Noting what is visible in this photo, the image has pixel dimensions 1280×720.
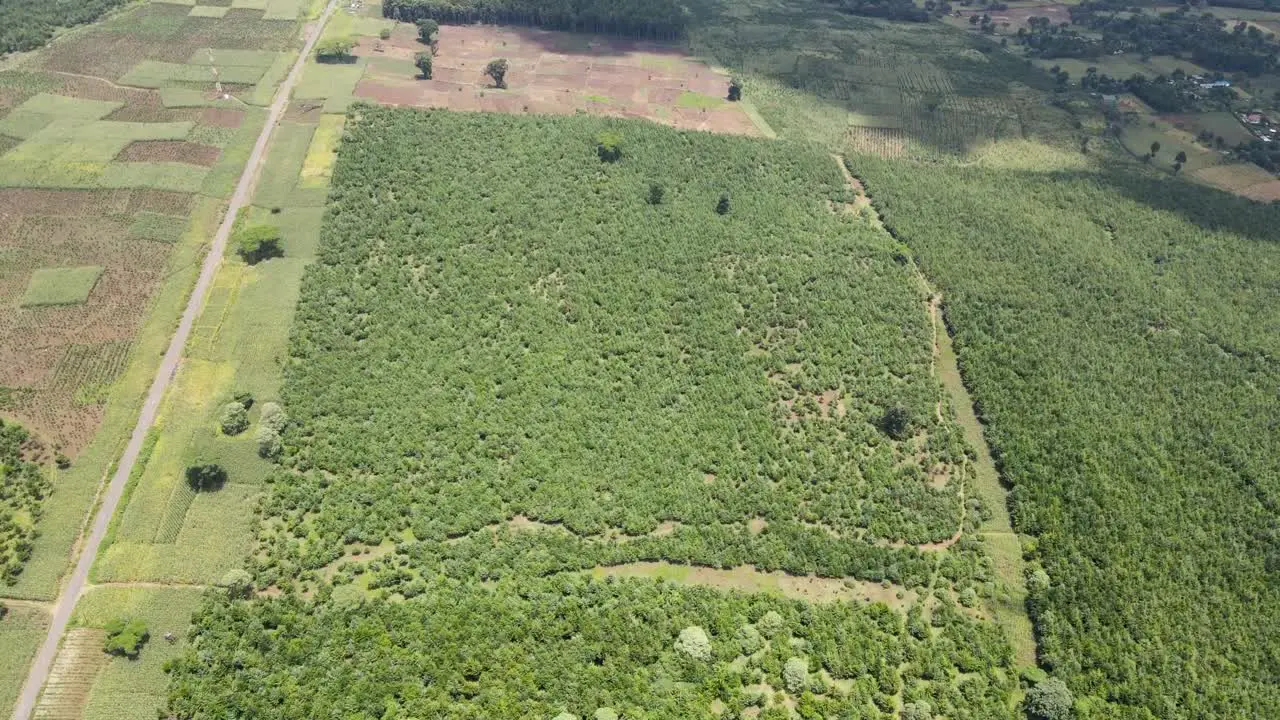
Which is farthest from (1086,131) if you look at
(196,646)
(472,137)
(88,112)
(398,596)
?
(88,112)

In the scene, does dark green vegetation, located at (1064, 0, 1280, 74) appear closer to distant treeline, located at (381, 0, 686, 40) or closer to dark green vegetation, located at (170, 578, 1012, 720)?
distant treeline, located at (381, 0, 686, 40)

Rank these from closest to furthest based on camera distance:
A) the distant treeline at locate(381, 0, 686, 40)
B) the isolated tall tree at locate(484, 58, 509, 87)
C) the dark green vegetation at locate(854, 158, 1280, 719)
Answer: the dark green vegetation at locate(854, 158, 1280, 719) → the isolated tall tree at locate(484, 58, 509, 87) → the distant treeline at locate(381, 0, 686, 40)

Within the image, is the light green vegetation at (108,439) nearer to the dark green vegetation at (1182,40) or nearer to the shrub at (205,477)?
the shrub at (205,477)

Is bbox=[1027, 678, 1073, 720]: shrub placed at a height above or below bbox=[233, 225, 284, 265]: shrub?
below

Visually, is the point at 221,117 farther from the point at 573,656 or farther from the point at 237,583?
the point at 573,656

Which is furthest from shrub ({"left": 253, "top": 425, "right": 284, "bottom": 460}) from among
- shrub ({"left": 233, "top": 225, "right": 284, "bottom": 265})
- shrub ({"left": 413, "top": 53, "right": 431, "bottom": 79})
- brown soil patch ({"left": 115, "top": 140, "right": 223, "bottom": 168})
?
shrub ({"left": 413, "top": 53, "right": 431, "bottom": 79})

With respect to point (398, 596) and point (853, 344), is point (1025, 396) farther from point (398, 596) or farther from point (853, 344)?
point (398, 596)
